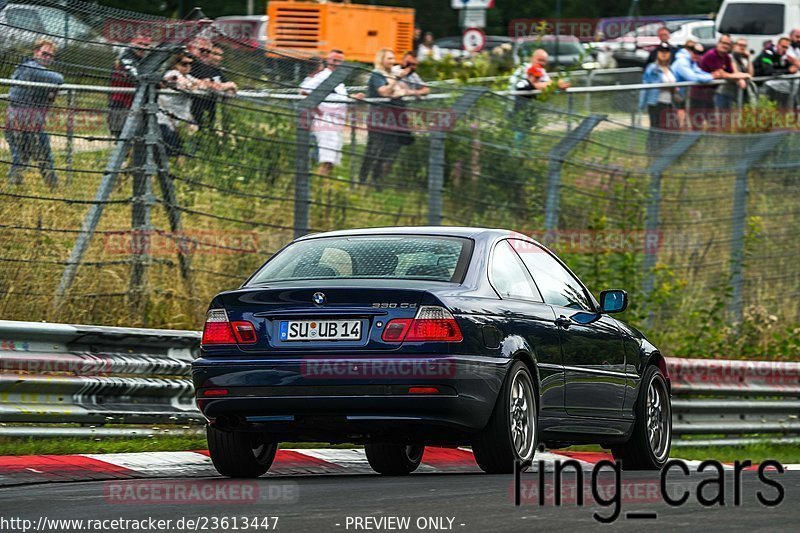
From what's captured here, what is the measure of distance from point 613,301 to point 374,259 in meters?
1.85

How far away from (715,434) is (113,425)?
5509 mm

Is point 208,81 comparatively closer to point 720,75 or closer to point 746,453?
point 746,453

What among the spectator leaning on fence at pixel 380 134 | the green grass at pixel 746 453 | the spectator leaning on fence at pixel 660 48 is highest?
the spectator leaning on fence at pixel 660 48

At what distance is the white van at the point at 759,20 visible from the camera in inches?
1591

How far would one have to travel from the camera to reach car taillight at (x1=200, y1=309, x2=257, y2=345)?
8727 millimetres

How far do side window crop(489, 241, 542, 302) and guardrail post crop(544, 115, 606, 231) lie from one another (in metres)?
7.26

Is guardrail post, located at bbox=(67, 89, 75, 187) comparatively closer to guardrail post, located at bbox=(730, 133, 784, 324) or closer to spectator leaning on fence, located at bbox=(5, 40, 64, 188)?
spectator leaning on fence, located at bbox=(5, 40, 64, 188)

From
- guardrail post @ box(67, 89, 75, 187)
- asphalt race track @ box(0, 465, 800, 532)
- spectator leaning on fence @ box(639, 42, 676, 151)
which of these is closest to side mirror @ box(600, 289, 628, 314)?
asphalt race track @ box(0, 465, 800, 532)

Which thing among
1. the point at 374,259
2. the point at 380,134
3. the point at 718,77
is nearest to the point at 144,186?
the point at 380,134

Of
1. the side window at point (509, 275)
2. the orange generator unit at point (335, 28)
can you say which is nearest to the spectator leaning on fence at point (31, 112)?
the side window at point (509, 275)

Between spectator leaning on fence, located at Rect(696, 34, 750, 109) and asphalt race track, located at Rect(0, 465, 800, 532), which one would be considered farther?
spectator leaning on fence, located at Rect(696, 34, 750, 109)

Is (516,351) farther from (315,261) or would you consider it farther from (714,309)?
(714,309)

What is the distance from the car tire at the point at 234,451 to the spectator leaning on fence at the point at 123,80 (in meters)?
4.26

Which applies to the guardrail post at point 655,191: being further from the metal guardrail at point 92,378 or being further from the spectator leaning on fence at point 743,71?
the metal guardrail at point 92,378
